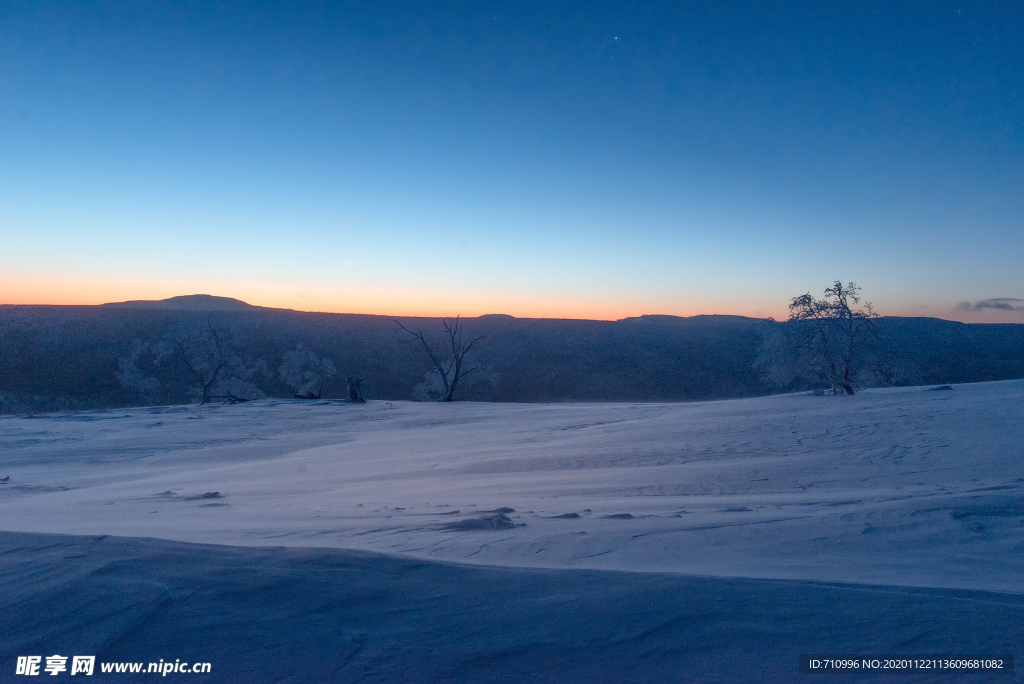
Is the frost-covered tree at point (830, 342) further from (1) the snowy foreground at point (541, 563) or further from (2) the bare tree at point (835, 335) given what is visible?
(1) the snowy foreground at point (541, 563)

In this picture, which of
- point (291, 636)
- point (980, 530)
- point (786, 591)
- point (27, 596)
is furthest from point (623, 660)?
point (980, 530)

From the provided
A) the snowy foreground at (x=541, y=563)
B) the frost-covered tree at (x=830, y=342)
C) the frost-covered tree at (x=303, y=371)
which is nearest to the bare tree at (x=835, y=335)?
the frost-covered tree at (x=830, y=342)

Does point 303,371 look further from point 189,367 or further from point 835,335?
point 835,335

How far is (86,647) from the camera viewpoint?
262 centimetres

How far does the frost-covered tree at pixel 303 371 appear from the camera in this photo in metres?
39.9

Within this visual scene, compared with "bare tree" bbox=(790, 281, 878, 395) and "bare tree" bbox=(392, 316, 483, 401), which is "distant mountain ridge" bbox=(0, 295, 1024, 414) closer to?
"bare tree" bbox=(392, 316, 483, 401)

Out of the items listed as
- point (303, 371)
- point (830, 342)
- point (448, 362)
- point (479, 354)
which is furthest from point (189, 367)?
point (830, 342)

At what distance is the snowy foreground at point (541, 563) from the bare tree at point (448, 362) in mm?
22142

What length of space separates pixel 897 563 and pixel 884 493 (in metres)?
2.36

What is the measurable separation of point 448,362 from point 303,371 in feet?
35.6

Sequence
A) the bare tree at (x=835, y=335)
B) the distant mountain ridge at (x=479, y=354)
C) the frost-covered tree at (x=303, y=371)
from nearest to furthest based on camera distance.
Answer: the bare tree at (x=835, y=335), the distant mountain ridge at (x=479, y=354), the frost-covered tree at (x=303, y=371)

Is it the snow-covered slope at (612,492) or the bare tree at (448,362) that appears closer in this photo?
the snow-covered slope at (612,492)

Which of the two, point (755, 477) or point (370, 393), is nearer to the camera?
point (755, 477)

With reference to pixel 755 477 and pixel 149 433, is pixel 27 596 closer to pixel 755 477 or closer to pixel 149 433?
pixel 755 477
